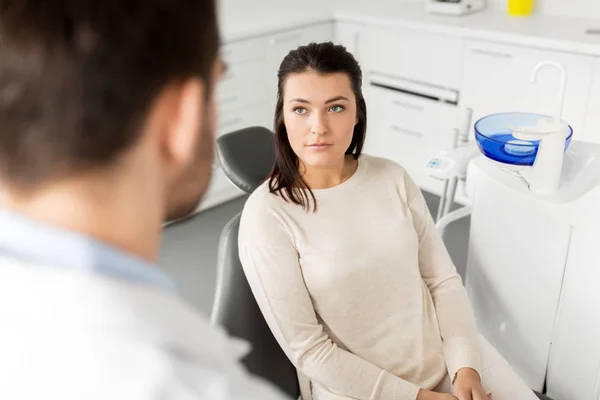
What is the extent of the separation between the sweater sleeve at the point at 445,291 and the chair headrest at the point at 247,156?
0.33 meters

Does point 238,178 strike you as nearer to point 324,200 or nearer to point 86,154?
point 324,200

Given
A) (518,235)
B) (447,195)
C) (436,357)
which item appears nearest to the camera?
(436,357)

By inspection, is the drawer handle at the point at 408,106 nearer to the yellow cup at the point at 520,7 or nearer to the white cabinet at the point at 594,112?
the yellow cup at the point at 520,7

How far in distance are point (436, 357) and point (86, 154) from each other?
1076 millimetres

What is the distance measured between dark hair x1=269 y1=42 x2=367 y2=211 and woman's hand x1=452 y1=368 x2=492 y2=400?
477 millimetres

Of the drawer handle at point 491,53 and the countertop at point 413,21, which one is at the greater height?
the countertop at point 413,21

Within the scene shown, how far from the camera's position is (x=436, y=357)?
135 cm

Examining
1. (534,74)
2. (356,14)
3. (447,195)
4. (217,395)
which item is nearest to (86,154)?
(217,395)

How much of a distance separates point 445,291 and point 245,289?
49 cm

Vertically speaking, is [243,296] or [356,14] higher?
[356,14]

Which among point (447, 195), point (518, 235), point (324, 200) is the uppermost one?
point (324, 200)

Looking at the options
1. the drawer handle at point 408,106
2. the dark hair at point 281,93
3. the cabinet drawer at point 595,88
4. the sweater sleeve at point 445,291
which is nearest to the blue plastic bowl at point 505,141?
the sweater sleeve at point 445,291

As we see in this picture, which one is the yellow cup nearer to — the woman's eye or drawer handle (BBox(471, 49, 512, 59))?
drawer handle (BBox(471, 49, 512, 59))

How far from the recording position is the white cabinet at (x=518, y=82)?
241 centimetres
